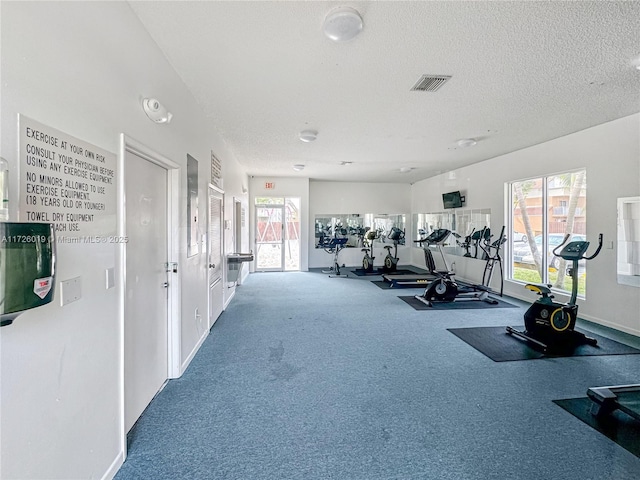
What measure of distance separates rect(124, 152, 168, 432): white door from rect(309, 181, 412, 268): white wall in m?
7.10

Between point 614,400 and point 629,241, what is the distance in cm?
277

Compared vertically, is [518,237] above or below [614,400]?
above

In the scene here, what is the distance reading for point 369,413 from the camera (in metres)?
2.41

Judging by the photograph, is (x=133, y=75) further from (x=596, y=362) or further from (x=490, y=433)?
(x=596, y=362)

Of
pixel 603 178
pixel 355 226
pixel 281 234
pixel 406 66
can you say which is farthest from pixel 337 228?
pixel 406 66

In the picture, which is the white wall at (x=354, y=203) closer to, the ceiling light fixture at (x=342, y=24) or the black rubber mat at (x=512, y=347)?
the black rubber mat at (x=512, y=347)

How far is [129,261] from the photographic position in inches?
84.2

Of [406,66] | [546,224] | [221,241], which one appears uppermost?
[406,66]

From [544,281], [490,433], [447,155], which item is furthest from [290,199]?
[490,433]

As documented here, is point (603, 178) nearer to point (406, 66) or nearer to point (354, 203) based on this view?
point (406, 66)

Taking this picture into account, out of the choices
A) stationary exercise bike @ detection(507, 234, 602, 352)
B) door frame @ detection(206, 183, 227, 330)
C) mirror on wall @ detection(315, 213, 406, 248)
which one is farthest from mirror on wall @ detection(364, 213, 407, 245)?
stationary exercise bike @ detection(507, 234, 602, 352)

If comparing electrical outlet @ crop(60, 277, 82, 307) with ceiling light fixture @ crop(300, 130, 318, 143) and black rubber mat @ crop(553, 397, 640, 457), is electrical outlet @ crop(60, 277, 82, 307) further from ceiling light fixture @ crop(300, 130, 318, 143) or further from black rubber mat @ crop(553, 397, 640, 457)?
ceiling light fixture @ crop(300, 130, 318, 143)

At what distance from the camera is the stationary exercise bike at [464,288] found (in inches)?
223

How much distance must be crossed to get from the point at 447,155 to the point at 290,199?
4.52m
